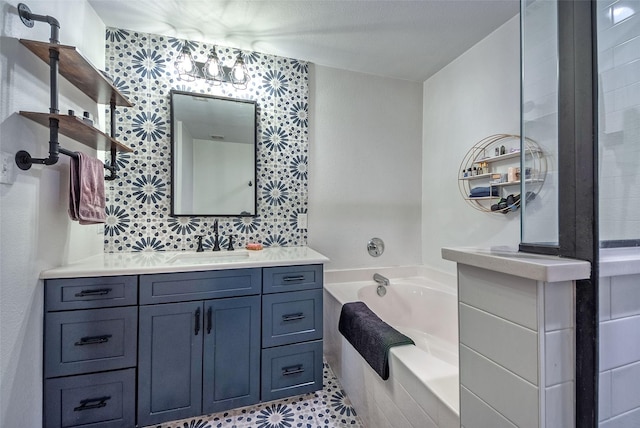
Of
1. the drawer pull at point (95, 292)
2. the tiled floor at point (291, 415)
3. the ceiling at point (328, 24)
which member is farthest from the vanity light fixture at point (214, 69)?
the tiled floor at point (291, 415)

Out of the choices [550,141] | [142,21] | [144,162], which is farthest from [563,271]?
[142,21]

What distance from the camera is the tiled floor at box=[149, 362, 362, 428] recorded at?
1462mm

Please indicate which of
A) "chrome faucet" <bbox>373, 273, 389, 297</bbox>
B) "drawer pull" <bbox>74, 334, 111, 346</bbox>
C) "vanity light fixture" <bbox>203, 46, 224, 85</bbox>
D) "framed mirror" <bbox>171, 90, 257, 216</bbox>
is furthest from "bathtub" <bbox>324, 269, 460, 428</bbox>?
"vanity light fixture" <bbox>203, 46, 224, 85</bbox>

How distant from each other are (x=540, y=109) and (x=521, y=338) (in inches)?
21.5

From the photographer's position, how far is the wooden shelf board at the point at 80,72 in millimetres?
1096

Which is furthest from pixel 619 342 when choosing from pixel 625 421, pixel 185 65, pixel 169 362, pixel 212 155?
pixel 185 65

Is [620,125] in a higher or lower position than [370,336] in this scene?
higher

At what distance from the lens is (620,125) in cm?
64

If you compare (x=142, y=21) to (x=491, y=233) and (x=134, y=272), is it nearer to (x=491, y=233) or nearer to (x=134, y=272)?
(x=134, y=272)

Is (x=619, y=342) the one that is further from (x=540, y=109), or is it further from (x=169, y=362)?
(x=169, y=362)

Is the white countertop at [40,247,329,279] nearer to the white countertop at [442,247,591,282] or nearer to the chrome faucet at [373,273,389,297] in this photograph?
the chrome faucet at [373,273,389,297]

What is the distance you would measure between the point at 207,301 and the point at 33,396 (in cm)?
79

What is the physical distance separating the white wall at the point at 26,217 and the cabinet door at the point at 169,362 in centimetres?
41

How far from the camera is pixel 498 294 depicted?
1.94ft
